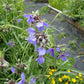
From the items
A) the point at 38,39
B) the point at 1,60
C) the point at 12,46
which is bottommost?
the point at 12,46

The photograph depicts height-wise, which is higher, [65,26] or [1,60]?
[1,60]

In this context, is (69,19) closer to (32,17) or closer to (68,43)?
(68,43)

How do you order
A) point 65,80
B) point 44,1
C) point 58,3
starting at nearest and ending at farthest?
point 65,80 < point 58,3 < point 44,1

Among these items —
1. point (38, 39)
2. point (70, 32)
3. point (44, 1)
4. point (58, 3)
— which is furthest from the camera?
point (44, 1)

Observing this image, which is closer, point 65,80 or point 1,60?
point 1,60

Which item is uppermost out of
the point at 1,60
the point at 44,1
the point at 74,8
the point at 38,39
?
the point at 38,39

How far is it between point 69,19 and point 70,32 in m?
0.68

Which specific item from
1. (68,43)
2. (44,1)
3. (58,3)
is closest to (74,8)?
(68,43)

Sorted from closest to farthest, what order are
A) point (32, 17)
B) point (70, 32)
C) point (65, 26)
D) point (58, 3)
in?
point (32, 17) → point (70, 32) → point (65, 26) → point (58, 3)

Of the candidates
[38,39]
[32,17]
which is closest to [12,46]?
[32,17]

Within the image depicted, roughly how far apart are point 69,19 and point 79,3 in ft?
2.08

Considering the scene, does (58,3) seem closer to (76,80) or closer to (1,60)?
(76,80)

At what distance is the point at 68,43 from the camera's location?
336 cm

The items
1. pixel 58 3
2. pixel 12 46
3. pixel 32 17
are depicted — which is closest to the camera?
pixel 32 17
